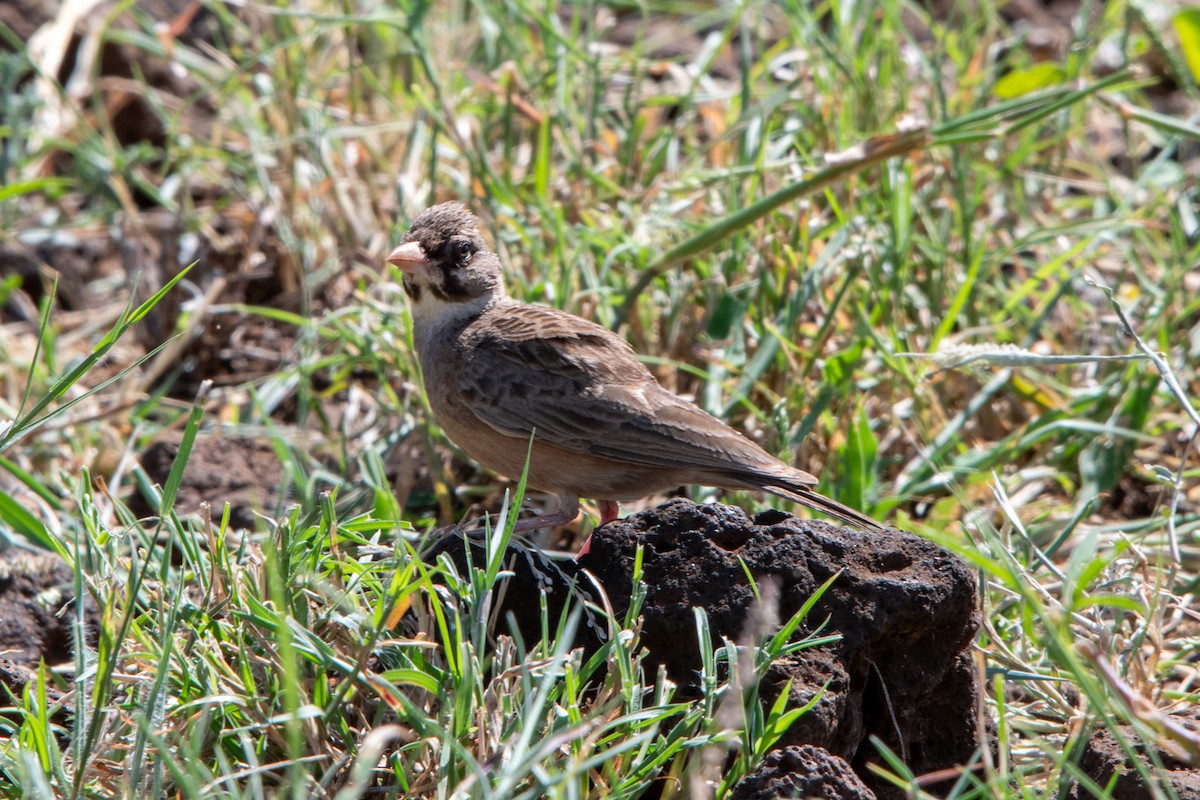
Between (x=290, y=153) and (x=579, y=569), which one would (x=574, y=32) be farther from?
(x=579, y=569)

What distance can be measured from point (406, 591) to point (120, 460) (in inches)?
95.6

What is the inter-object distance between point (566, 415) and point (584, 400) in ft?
0.23

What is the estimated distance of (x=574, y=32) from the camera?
5754mm

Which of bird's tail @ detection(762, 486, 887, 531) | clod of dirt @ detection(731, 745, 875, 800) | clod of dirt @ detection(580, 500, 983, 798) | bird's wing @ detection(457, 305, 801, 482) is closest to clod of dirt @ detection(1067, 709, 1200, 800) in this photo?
clod of dirt @ detection(580, 500, 983, 798)

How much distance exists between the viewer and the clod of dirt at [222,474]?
457cm

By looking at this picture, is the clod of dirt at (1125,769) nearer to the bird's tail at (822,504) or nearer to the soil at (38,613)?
the bird's tail at (822,504)

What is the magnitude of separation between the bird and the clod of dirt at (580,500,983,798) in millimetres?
583

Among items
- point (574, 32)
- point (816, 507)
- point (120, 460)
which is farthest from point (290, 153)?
point (816, 507)

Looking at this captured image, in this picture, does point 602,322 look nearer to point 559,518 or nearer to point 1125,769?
point 559,518

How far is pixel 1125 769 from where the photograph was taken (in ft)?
9.61

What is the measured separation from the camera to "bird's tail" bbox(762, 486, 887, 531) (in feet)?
12.3

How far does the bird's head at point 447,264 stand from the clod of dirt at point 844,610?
Result: 4.78 feet

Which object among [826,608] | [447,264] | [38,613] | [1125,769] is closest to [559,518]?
[447,264]

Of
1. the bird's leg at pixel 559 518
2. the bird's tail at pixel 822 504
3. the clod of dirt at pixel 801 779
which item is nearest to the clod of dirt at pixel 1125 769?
the clod of dirt at pixel 801 779
